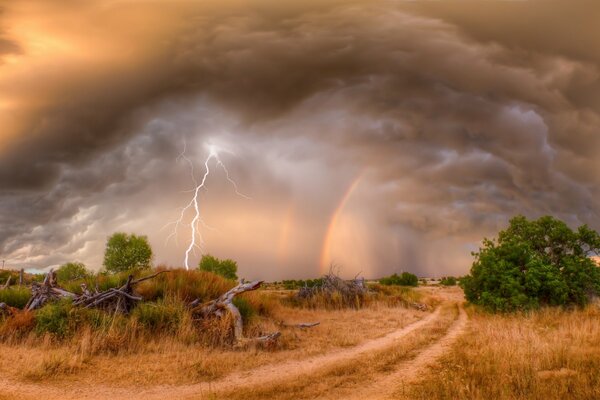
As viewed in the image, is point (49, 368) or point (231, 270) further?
point (231, 270)

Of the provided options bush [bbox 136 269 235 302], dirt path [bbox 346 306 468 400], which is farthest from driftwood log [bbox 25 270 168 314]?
dirt path [bbox 346 306 468 400]

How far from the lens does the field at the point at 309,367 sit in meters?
7.06

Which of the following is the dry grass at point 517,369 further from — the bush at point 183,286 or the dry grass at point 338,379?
the bush at point 183,286

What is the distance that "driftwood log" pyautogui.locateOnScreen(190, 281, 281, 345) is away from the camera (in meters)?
11.2

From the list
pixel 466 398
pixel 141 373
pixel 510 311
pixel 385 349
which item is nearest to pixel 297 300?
pixel 510 311

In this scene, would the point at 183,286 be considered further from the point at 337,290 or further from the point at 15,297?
the point at 337,290

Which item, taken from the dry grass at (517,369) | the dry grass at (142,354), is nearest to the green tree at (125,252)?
the dry grass at (142,354)

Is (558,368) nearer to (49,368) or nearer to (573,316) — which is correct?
(573,316)

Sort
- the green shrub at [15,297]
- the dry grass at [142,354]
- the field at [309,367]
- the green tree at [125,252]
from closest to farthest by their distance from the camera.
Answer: the field at [309,367]
the dry grass at [142,354]
the green shrub at [15,297]
the green tree at [125,252]

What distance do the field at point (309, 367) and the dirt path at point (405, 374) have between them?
2 cm

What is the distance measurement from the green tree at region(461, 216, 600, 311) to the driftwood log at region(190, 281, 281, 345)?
1222 cm

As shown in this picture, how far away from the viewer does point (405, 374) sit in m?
8.55

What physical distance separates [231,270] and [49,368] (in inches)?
2061

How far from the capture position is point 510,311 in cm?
1772
